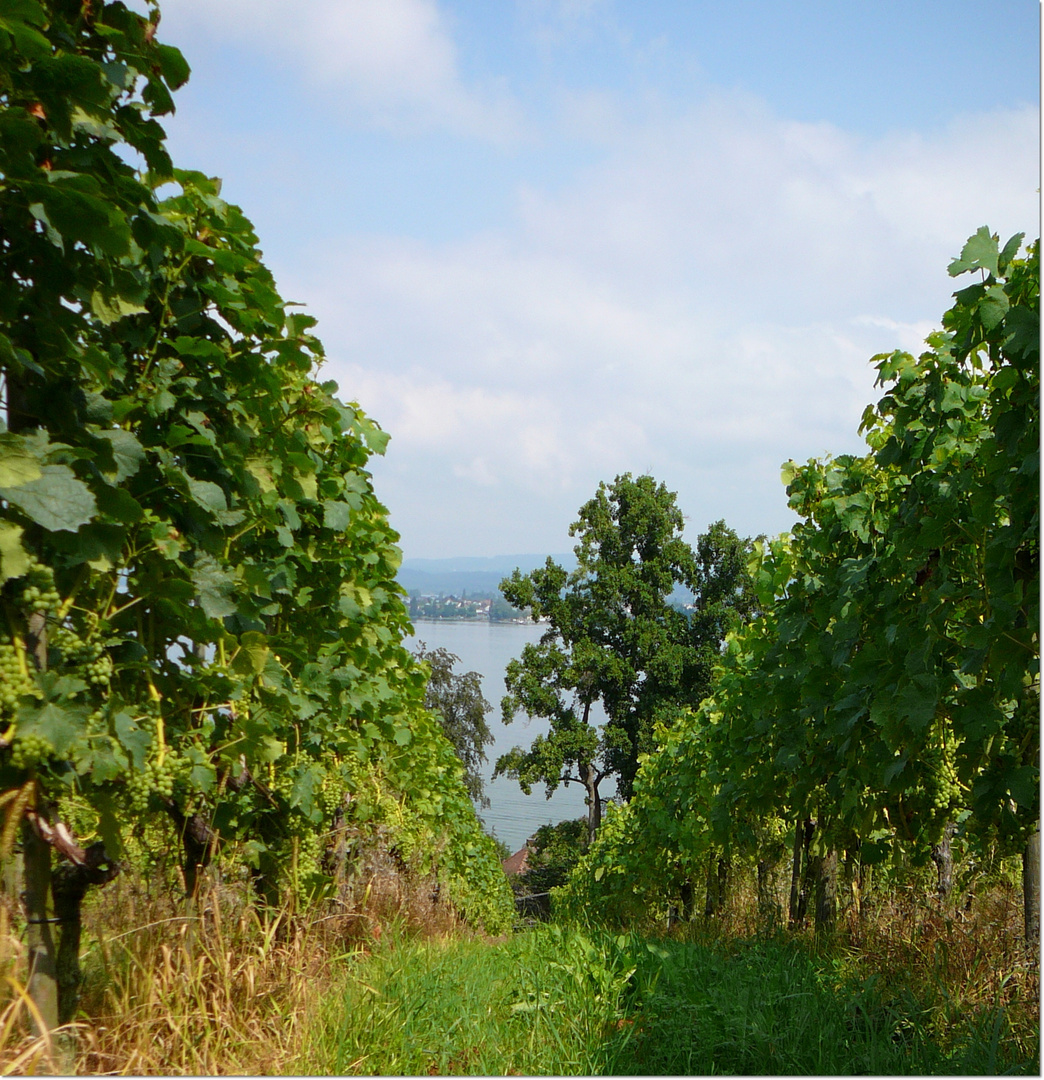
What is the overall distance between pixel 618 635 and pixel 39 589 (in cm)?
2478

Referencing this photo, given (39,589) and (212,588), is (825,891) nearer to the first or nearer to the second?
(212,588)

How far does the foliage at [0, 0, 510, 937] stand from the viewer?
6.29 ft

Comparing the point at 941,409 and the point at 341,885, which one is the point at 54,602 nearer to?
the point at 941,409

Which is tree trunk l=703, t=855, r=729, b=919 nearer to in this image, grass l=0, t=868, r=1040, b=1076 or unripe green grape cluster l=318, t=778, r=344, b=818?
grass l=0, t=868, r=1040, b=1076

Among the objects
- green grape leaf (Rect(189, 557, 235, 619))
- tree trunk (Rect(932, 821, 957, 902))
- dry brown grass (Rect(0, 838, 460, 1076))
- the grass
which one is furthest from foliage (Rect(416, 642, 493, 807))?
green grape leaf (Rect(189, 557, 235, 619))

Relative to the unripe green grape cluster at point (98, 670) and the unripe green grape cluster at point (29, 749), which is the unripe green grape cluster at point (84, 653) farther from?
the unripe green grape cluster at point (29, 749)

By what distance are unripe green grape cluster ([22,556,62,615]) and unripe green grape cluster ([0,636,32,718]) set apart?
11 cm

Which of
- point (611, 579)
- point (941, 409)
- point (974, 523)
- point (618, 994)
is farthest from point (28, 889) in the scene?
point (611, 579)

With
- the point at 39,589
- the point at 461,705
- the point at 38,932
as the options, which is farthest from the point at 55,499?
the point at 461,705

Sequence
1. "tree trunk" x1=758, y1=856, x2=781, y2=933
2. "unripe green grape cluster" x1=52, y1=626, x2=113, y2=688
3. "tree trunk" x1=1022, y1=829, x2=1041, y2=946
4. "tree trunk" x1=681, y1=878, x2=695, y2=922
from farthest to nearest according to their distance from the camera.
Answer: "tree trunk" x1=681, y1=878, x2=695, y2=922, "tree trunk" x1=758, y1=856, x2=781, y2=933, "tree trunk" x1=1022, y1=829, x2=1041, y2=946, "unripe green grape cluster" x1=52, y1=626, x2=113, y2=688

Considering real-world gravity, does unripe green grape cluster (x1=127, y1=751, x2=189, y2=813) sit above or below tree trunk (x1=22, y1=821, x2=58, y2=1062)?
above

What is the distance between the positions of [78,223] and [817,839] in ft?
16.5

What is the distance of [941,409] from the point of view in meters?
3.58

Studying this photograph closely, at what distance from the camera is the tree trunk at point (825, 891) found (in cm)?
539
